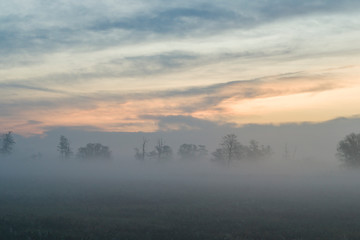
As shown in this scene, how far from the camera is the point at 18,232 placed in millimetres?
18531

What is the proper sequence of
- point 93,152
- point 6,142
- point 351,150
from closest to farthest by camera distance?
1. point 351,150
2. point 6,142
3. point 93,152

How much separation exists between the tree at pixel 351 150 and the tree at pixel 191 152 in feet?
219

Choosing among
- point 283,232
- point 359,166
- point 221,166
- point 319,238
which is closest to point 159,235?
point 283,232

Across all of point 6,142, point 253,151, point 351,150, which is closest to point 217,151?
point 253,151

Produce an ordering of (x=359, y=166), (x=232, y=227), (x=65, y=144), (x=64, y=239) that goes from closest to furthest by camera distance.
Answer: (x=64, y=239), (x=232, y=227), (x=359, y=166), (x=65, y=144)

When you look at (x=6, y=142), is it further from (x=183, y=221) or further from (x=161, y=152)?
(x=183, y=221)

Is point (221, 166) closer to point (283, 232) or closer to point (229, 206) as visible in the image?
point (229, 206)

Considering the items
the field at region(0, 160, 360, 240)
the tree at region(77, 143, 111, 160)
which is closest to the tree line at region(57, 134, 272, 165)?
the tree at region(77, 143, 111, 160)

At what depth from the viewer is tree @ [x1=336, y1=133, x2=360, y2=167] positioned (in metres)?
76.8

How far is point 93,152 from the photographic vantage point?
13475 centimetres

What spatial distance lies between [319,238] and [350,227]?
187 inches

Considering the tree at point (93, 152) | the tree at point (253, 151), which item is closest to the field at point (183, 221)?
the tree at point (253, 151)

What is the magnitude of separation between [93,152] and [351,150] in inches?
3968

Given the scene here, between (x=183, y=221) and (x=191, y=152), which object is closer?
(x=183, y=221)
